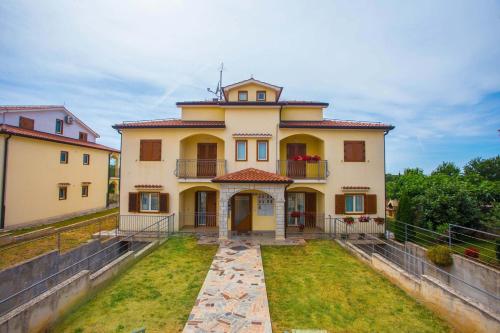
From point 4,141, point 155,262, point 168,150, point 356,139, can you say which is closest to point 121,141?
point 168,150

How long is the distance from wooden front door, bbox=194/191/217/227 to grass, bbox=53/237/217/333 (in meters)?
5.87

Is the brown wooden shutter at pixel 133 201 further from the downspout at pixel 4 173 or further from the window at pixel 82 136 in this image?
the window at pixel 82 136

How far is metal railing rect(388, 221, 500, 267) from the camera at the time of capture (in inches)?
403

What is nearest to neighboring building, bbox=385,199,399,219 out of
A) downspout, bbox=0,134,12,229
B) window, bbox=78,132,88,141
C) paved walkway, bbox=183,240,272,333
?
paved walkway, bbox=183,240,272,333

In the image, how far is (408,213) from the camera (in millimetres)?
13789

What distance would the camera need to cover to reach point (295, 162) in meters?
15.8

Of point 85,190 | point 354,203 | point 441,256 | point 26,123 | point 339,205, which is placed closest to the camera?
point 441,256

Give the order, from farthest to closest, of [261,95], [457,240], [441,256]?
1. [261,95]
2. [457,240]
3. [441,256]

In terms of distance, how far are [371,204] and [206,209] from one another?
11.1 metres

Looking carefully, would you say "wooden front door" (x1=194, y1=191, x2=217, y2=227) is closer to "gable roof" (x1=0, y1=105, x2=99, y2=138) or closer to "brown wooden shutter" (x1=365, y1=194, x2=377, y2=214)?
"brown wooden shutter" (x1=365, y1=194, x2=377, y2=214)

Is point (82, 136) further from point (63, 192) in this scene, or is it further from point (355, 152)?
point (355, 152)

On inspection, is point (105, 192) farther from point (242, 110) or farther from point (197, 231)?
point (242, 110)

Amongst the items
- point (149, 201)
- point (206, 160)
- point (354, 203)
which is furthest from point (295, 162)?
point (149, 201)

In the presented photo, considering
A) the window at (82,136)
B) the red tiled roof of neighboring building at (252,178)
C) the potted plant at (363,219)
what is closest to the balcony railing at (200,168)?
the red tiled roof of neighboring building at (252,178)
